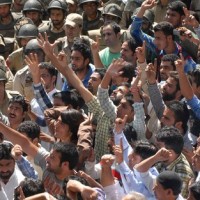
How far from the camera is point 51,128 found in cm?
1015

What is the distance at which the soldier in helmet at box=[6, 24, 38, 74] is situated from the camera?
1331cm

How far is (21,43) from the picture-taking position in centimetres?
1352

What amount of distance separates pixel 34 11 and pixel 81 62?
3325mm

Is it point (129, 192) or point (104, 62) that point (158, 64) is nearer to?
point (104, 62)

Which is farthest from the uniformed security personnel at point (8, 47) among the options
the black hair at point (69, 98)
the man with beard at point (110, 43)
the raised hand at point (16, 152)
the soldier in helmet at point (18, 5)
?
the raised hand at point (16, 152)

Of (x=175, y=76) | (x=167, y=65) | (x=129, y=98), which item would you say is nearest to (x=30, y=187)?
(x=129, y=98)

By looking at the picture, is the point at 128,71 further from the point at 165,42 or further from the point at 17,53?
the point at 17,53

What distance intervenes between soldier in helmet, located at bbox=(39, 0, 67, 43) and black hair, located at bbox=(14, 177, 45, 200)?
5798mm

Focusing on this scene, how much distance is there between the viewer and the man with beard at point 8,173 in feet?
29.2

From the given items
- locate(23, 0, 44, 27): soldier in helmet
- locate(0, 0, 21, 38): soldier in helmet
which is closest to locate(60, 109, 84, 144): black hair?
locate(23, 0, 44, 27): soldier in helmet

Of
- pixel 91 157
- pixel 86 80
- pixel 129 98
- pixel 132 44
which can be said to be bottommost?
pixel 86 80

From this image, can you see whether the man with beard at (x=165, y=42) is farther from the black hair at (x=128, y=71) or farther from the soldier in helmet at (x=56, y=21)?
the soldier in helmet at (x=56, y=21)

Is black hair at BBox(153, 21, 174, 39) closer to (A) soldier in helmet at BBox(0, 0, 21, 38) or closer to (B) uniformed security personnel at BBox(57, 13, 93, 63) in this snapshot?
(B) uniformed security personnel at BBox(57, 13, 93, 63)

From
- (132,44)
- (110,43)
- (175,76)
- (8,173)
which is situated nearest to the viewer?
(8,173)
